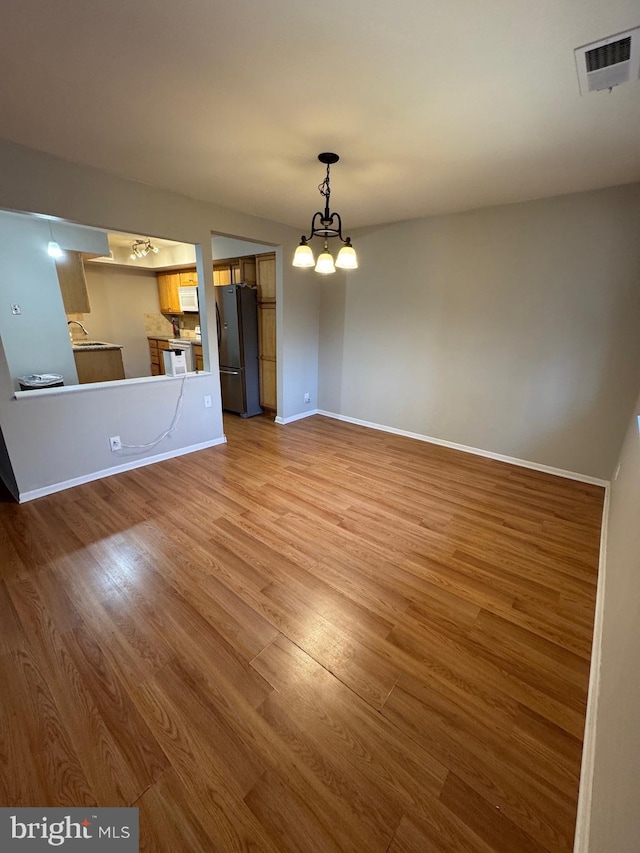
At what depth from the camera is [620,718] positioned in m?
0.95

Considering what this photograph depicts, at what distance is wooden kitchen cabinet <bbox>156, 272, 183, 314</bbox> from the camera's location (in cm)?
628

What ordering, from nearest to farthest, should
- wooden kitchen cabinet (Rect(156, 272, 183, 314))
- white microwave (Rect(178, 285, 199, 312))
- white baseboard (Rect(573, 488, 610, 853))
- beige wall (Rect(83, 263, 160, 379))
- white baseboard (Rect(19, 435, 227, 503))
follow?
white baseboard (Rect(573, 488, 610, 853)) → white baseboard (Rect(19, 435, 227, 503)) → white microwave (Rect(178, 285, 199, 312)) → beige wall (Rect(83, 263, 160, 379)) → wooden kitchen cabinet (Rect(156, 272, 183, 314))

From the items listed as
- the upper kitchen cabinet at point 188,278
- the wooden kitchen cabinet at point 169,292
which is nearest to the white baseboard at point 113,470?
the upper kitchen cabinet at point 188,278

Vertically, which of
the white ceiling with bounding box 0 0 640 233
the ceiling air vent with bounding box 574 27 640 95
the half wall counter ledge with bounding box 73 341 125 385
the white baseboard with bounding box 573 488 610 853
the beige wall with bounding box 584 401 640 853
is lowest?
the white baseboard with bounding box 573 488 610 853

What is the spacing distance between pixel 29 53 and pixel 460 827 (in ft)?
10.7

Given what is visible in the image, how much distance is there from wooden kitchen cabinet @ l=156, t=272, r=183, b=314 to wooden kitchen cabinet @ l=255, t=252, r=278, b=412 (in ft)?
8.00

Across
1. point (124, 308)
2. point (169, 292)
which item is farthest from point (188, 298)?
point (124, 308)

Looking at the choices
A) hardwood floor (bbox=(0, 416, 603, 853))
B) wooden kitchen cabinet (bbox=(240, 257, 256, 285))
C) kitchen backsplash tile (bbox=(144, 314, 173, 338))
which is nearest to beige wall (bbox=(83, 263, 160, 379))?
kitchen backsplash tile (bbox=(144, 314, 173, 338))

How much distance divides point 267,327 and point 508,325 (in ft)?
9.91

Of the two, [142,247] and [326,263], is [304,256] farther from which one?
[142,247]

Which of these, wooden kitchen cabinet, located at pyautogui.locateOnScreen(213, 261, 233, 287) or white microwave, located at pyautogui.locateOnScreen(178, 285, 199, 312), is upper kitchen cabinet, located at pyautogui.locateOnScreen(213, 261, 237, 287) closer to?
wooden kitchen cabinet, located at pyautogui.locateOnScreen(213, 261, 233, 287)

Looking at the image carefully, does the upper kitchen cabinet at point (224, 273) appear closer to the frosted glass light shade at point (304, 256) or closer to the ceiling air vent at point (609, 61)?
the frosted glass light shade at point (304, 256)

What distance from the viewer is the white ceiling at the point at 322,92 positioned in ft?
3.96

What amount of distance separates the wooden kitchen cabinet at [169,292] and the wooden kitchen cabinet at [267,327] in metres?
2.44
